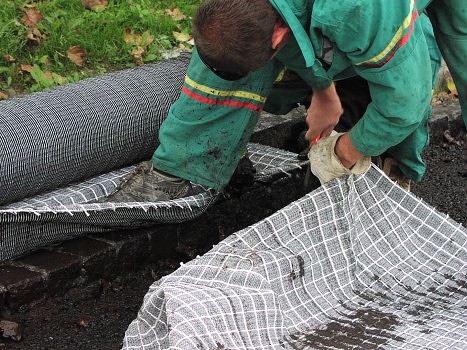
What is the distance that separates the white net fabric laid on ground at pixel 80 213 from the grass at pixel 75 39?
1038 mm

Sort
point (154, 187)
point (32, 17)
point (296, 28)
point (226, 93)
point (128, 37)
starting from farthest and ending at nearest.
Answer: point (128, 37) < point (32, 17) < point (154, 187) < point (226, 93) < point (296, 28)

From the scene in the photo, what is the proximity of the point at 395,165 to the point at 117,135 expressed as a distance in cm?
122

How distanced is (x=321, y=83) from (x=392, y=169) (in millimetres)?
796

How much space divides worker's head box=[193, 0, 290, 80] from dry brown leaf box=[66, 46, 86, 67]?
2.00m

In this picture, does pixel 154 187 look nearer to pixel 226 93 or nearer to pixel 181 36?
pixel 226 93

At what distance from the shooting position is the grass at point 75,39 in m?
4.21

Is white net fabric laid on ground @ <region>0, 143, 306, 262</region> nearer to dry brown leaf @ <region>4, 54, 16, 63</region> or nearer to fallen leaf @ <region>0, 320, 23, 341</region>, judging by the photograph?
fallen leaf @ <region>0, 320, 23, 341</region>

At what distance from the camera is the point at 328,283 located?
2.97 meters

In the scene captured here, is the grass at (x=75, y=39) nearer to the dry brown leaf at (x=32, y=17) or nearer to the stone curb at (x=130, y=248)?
the dry brown leaf at (x=32, y=17)

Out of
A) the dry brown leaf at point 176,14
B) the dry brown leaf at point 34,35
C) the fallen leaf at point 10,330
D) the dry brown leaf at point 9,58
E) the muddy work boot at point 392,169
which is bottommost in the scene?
the fallen leaf at point 10,330

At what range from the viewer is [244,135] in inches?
127

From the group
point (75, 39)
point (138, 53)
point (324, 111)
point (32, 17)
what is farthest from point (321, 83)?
point (32, 17)

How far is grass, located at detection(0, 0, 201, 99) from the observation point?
4.21m

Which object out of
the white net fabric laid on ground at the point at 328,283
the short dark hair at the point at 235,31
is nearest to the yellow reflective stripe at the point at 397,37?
the short dark hair at the point at 235,31
